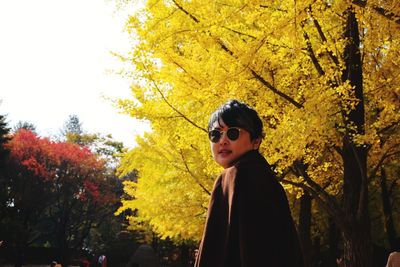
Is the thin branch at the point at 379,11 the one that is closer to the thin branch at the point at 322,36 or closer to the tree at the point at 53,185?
the thin branch at the point at 322,36

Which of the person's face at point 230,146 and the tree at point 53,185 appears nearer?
the person's face at point 230,146

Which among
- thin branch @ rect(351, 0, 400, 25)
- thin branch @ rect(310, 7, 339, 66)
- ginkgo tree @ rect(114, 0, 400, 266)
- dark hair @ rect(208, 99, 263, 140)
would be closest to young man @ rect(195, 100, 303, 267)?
dark hair @ rect(208, 99, 263, 140)

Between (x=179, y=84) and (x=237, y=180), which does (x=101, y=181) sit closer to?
(x=179, y=84)

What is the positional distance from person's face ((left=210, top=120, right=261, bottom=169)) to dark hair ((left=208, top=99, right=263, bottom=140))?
0.02 metres

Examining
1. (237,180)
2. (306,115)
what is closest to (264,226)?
(237,180)

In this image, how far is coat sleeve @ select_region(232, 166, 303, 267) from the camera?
1.73 metres

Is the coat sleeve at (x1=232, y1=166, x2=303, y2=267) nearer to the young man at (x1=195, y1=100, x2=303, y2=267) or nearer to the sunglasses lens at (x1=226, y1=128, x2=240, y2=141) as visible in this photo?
the young man at (x1=195, y1=100, x2=303, y2=267)

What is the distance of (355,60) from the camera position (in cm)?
703

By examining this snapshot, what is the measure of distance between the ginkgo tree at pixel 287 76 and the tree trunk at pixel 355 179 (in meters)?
0.02

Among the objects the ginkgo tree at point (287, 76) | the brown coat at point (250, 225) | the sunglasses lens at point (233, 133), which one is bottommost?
the brown coat at point (250, 225)

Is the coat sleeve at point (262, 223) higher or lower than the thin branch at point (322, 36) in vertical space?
lower

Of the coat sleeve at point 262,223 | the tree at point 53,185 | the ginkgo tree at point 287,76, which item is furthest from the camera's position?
the tree at point 53,185

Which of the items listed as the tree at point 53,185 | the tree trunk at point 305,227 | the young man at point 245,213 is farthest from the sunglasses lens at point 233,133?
the tree at point 53,185

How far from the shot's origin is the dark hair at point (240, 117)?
2025 mm
